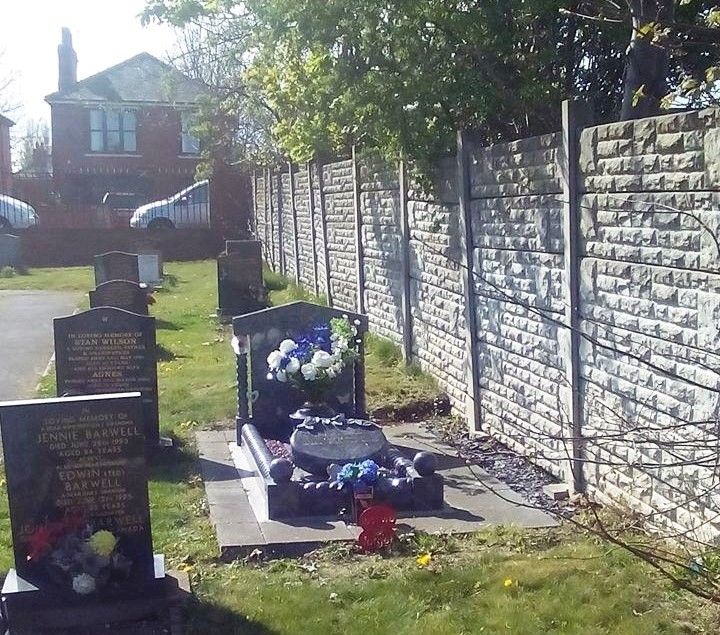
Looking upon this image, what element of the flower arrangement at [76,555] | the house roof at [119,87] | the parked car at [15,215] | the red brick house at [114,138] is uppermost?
the house roof at [119,87]

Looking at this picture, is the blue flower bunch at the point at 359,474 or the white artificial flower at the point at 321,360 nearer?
the blue flower bunch at the point at 359,474

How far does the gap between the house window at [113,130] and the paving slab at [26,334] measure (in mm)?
22281

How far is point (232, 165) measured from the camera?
32000 mm

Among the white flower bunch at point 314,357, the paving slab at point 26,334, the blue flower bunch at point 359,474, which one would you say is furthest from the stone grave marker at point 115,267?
the blue flower bunch at point 359,474

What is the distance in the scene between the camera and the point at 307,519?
23.1 feet

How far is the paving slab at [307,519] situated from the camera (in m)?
6.57

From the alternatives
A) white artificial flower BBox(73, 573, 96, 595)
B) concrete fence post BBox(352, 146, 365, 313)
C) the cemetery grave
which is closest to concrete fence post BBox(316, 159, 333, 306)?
concrete fence post BBox(352, 146, 365, 313)

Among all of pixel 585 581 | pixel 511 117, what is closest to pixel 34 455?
pixel 585 581

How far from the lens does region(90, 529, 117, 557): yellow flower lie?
5.40m

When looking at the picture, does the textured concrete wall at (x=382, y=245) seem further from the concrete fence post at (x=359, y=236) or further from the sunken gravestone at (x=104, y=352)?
the sunken gravestone at (x=104, y=352)

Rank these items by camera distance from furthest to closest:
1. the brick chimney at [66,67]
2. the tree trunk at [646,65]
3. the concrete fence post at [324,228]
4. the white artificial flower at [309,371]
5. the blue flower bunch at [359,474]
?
the brick chimney at [66,67]
the concrete fence post at [324,228]
the tree trunk at [646,65]
the white artificial flower at [309,371]
the blue flower bunch at [359,474]

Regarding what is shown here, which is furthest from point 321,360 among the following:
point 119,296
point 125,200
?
point 125,200

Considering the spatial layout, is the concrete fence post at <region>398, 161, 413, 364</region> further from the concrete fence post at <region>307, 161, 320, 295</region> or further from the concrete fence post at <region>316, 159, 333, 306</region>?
the concrete fence post at <region>307, 161, 320, 295</region>

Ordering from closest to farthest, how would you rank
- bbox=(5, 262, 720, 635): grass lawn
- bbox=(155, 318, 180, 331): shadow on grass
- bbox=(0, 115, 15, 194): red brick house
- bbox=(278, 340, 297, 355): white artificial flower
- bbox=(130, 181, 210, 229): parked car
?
bbox=(5, 262, 720, 635): grass lawn
bbox=(278, 340, 297, 355): white artificial flower
bbox=(155, 318, 180, 331): shadow on grass
bbox=(130, 181, 210, 229): parked car
bbox=(0, 115, 15, 194): red brick house
